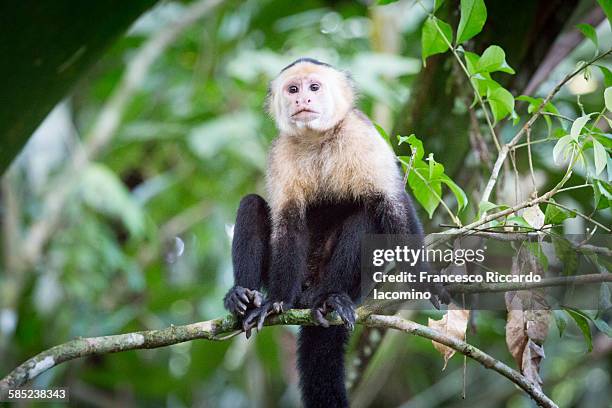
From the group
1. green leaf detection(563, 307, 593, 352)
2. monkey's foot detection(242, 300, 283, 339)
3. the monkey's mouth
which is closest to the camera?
green leaf detection(563, 307, 593, 352)

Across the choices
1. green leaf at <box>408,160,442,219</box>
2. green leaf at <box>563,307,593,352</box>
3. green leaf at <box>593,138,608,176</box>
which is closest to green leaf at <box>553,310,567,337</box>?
green leaf at <box>563,307,593,352</box>

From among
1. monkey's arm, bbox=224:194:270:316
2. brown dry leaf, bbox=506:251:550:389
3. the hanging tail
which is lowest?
the hanging tail

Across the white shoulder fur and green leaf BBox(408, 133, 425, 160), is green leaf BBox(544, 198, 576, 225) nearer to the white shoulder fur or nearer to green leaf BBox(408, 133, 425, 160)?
green leaf BBox(408, 133, 425, 160)

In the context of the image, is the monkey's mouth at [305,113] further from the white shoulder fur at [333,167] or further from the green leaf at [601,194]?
the green leaf at [601,194]

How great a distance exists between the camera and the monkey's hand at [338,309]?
2582 millimetres

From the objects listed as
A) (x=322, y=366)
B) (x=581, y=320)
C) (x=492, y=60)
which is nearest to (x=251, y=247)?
(x=322, y=366)

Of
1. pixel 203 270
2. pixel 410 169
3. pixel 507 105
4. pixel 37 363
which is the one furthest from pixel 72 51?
pixel 203 270

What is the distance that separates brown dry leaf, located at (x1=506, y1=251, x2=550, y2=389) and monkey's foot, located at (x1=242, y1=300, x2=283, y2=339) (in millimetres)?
895

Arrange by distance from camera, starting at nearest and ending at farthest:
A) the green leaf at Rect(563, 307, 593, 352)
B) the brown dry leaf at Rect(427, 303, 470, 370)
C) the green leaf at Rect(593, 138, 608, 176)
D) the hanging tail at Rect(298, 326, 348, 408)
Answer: the green leaf at Rect(593, 138, 608, 176) → the green leaf at Rect(563, 307, 593, 352) → the brown dry leaf at Rect(427, 303, 470, 370) → the hanging tail at Rect(298, 326, 348, 408)

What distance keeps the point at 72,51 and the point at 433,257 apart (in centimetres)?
142

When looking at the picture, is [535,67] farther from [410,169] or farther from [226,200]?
[226,200]

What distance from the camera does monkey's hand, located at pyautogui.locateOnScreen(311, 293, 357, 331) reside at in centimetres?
258

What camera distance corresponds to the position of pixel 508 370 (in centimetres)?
207

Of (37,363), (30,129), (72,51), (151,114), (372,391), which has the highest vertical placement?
(72,51)
